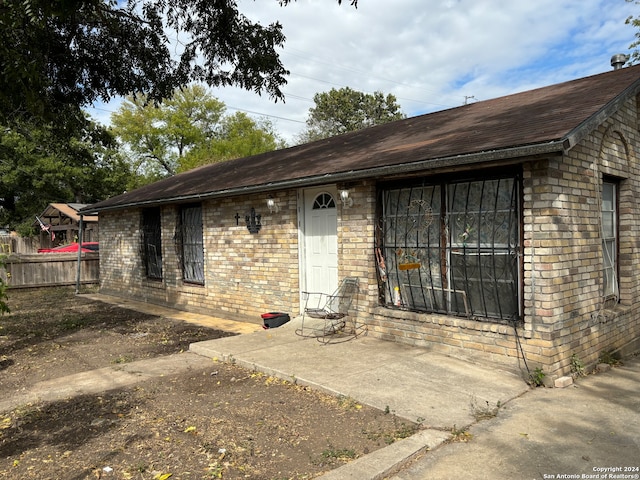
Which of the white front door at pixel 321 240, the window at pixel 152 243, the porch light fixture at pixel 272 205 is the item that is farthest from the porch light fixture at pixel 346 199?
the window at pixel 152 243

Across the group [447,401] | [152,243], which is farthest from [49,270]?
[447,401]

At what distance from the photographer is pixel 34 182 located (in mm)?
29953

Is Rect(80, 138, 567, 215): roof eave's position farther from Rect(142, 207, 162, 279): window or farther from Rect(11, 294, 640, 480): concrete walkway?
Rect(11, 294, 640, 480): concrete walkway

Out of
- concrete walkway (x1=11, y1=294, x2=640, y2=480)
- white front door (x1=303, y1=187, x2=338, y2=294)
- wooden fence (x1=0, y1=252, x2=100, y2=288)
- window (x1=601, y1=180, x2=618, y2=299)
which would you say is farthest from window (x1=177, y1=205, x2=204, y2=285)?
wooden fence (x1=0, y1=252, x2=100, y2=288)

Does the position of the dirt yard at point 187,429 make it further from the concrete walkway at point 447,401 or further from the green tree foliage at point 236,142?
the green tree foliage at point 236,142

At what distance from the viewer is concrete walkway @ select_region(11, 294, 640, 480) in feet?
10.6

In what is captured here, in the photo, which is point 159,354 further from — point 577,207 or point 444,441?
point 577,207

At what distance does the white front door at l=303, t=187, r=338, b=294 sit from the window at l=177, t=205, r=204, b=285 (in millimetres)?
3305

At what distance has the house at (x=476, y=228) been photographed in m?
4.95

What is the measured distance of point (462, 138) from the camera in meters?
5.95

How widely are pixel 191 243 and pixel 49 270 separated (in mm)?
8851

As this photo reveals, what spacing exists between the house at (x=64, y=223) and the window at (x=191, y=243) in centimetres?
1361

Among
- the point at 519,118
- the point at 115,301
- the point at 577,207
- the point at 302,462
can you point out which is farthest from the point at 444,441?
the point at 115,301

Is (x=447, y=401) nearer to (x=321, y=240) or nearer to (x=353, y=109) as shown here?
(x=321, y=240)
